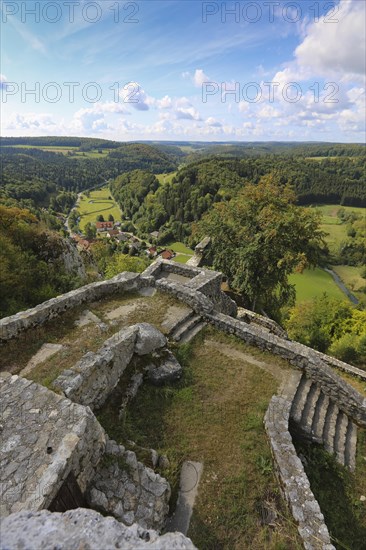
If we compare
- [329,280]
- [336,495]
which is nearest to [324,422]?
[336,495]

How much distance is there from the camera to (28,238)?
1811cm

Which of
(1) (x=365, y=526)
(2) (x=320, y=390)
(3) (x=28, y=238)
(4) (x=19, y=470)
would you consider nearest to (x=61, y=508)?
(4) (x=19, y=470)

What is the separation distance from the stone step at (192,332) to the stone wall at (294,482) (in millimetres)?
3514

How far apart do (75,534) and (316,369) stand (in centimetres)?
864

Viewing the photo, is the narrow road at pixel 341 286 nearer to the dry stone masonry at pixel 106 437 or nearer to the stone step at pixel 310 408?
the stone step at pixel 310 408

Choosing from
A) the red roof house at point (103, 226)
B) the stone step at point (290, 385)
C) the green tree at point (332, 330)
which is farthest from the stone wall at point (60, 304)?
the red roof house at point (103, 226)

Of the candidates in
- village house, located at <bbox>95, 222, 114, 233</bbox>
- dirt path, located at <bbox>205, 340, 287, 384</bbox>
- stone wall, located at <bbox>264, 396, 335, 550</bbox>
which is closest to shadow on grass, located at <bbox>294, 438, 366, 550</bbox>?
stone wall, located at <bbox>264, 396, 335, 550</bbox>

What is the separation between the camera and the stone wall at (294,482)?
18.5 feet

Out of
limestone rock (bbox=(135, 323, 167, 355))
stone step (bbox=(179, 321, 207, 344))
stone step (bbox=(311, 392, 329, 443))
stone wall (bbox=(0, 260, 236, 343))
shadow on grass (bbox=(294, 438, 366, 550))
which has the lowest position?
shadow on grass (bbox=(294, 438, 366, 550))

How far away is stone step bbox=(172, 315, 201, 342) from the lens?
10.4m

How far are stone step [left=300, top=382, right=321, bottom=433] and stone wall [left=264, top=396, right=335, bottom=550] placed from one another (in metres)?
0.80

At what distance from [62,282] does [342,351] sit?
17.2 metres

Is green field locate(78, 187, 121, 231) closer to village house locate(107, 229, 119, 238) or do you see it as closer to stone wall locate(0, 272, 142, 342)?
village house locate(107, 229, 119, 238)

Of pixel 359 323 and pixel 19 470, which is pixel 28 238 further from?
pixel 359 323
